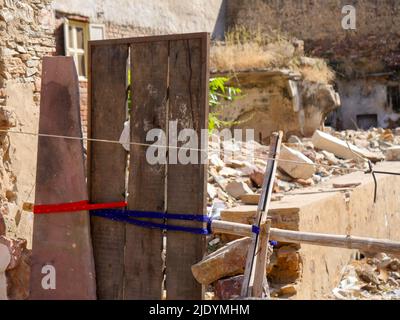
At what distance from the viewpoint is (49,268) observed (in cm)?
331

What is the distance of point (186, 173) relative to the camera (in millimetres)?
3080

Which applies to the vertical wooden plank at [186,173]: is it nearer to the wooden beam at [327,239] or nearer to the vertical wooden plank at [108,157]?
the wooden beam at [327,239]

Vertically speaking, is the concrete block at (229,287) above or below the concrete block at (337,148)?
below

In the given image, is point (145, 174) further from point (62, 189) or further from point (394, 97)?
point (394, 97)

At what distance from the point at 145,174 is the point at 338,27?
15696mm

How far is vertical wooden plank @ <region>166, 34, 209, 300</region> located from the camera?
3.02m

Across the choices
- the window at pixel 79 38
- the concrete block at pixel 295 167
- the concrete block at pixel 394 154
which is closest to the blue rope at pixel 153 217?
the concrete block at pixel 295 167

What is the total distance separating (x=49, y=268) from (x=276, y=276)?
Result: 5.98 ft

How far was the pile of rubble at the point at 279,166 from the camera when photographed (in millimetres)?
5781

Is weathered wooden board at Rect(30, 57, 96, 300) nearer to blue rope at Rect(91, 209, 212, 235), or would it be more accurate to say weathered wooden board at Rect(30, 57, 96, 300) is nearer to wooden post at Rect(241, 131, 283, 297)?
blue rope at Rect(91, 209, 212, 235)

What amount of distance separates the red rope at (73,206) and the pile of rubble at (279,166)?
64.8 inches

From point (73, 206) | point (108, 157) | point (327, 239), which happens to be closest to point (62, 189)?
point (73, 206)
